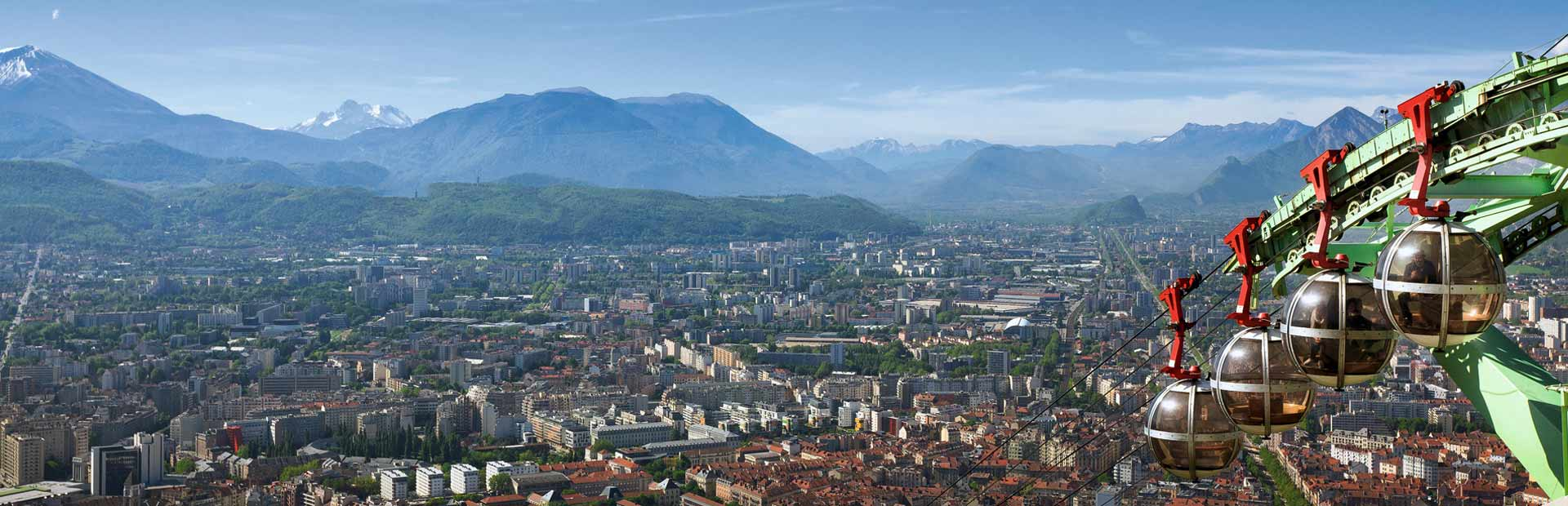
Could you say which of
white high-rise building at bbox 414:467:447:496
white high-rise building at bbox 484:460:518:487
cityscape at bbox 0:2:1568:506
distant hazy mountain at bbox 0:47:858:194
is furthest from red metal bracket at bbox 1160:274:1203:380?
distant hazy mountain at bbox 0:47:858:194

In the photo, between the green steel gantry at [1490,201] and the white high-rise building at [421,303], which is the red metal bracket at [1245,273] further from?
the white high-rise building at [421,303]

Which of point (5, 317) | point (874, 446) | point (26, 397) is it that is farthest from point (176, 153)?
point (874, 446)

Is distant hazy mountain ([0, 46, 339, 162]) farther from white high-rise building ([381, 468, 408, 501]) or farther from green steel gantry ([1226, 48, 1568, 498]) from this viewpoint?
green steel gantry ([1226, 48, 1568, 498])

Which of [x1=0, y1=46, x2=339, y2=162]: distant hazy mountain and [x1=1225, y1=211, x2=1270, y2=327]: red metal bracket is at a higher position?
[x1=0, y1=46, x2=339, y2=162]: distant hazy mountain

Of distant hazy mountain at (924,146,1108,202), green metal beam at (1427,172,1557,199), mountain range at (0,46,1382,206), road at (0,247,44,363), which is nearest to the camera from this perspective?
green metal beam at (1427,172,1557,199)

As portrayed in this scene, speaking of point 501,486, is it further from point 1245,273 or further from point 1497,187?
point 1497,187

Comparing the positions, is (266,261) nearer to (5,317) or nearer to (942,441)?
(5,317)
